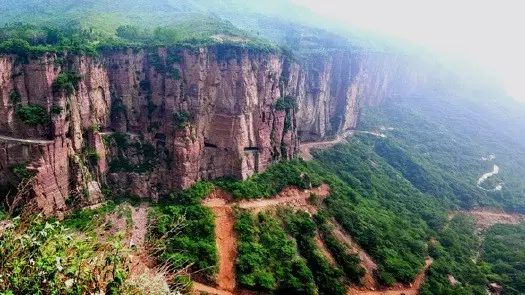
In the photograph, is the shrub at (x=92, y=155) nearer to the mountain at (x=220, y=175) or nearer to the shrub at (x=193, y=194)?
the mountain at (x=220, y=175)

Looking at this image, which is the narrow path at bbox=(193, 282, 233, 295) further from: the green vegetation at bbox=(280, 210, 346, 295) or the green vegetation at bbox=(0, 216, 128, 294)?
the green vegetation at bbox=(0, 216, 128, 294)

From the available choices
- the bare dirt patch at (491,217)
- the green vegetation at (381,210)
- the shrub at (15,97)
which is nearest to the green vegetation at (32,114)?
the shrub at (15,97)

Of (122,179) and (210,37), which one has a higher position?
(210,37)

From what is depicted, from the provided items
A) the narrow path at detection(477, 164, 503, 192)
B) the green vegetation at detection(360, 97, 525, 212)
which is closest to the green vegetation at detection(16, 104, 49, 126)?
the green vegetation at detection(360, 97, 525, 212)

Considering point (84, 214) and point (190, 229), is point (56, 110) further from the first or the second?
point (190, 229)

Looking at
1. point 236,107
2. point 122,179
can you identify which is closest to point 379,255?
point 236,107

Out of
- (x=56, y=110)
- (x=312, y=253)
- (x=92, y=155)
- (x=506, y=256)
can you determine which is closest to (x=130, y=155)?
(x=92, y=155)

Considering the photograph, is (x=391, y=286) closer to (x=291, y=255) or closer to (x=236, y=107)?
(x=291, y=255)
